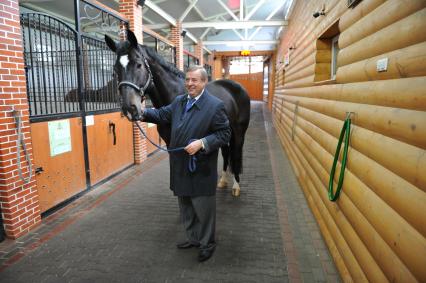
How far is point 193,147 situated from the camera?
2.32 m

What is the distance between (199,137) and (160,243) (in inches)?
53.0

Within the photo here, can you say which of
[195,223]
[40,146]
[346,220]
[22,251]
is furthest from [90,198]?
[346,220]

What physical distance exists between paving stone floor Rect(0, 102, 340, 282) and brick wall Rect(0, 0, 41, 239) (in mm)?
276

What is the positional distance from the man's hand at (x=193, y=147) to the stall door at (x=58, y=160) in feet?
7.48

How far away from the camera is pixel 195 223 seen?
9.61ft

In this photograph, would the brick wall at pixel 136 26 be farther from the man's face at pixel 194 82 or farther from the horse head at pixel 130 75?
the man's face at pixel 194 82

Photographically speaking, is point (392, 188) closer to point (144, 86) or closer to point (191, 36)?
point (144, 86)

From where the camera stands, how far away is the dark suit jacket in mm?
2463

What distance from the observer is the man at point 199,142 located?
2.45m

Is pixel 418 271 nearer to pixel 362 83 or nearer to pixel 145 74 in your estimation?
pixel 362 83

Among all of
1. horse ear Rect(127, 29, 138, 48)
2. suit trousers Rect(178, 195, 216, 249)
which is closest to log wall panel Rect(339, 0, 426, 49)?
suit trousers Rect(178, 195, 216, 249)

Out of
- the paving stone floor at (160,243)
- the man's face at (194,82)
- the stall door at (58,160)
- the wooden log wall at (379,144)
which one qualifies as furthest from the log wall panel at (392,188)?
the stall door at (58,160)

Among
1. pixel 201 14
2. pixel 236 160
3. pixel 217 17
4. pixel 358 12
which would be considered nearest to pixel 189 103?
pixel 358 12

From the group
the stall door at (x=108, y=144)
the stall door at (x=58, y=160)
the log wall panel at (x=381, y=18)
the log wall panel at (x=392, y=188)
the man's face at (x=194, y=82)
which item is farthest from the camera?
the stall door at (x=108, y=144)
